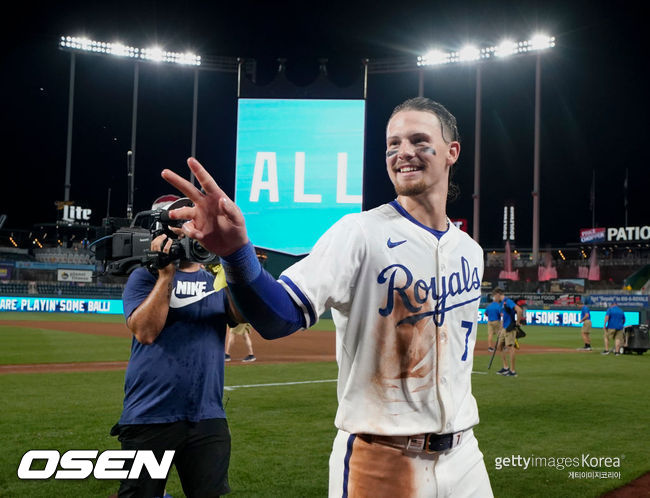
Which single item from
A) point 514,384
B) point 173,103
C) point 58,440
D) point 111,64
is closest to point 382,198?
point 173,103

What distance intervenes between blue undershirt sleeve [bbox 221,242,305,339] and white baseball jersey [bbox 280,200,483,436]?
0.28 meters

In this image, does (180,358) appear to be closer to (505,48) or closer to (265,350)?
(265,350)

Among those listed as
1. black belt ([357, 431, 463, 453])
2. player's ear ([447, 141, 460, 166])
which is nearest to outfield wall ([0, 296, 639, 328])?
player's ear ([447, 141, 460, 166])

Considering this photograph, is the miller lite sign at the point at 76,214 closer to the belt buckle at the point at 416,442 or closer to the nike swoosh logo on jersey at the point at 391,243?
the nike swoosh logo on jersey at the point at 391,243

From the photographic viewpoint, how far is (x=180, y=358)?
11.4ft

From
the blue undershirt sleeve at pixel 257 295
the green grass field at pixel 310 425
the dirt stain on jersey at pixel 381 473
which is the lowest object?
the green grass field at pixel 310 425

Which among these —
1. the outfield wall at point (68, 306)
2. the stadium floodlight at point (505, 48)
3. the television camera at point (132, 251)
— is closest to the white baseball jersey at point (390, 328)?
the television camera at point (132, 251)

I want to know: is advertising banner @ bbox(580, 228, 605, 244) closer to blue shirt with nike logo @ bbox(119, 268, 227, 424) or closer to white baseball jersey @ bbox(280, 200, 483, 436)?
blue shirt with nike logo @ bbox(119, 268, 227, 424)

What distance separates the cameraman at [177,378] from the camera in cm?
330

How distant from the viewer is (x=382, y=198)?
194 ft

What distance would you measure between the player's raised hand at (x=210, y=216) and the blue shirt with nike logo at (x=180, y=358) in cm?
207

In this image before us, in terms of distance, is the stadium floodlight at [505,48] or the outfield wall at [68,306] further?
the stadium floodlight at [505,48]

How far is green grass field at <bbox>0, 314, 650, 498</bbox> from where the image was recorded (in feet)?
18.3

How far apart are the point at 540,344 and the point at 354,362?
22.2 m
